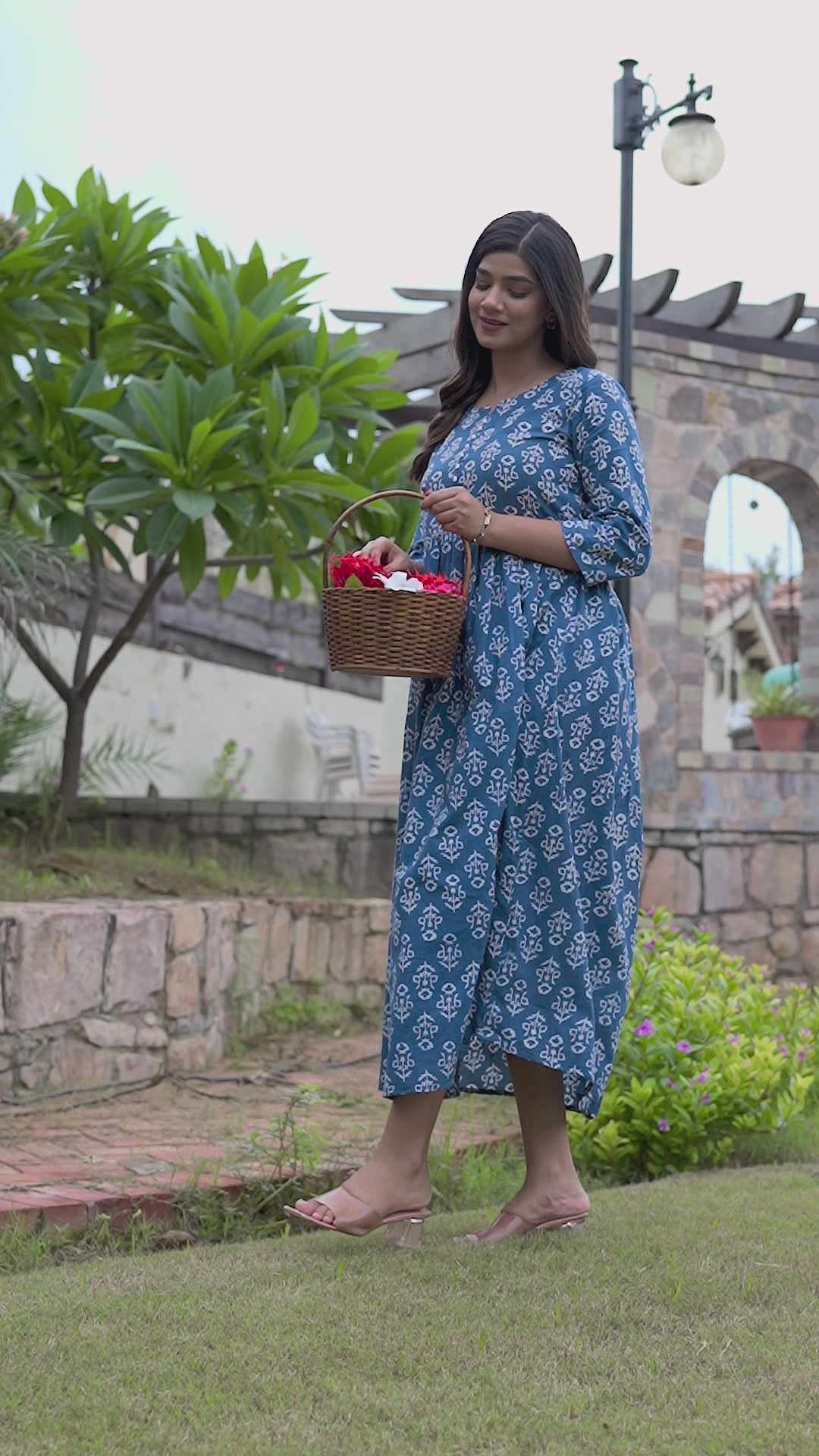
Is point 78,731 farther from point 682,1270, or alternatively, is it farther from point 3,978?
point 682,1270

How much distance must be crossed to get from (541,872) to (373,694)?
33.6 ft

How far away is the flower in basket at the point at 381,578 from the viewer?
2.49m

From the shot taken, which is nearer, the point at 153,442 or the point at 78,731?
the point at 153,442

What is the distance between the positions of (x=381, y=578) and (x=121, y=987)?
2.33m

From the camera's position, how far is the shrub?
3643 millimetres

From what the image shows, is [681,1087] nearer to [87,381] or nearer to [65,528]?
[65,528]

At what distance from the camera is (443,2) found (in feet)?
34.8

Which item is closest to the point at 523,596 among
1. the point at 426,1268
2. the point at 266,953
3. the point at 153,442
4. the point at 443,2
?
the point at 426,1268

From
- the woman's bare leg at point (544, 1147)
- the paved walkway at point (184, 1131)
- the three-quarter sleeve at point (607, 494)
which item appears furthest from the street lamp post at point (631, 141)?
the woman's bare leg at point (544, 1147)

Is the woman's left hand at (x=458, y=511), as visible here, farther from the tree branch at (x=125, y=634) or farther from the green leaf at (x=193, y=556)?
the tree branch at (x=125, y=634)

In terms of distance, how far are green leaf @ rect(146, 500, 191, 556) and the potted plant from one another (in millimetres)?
4415

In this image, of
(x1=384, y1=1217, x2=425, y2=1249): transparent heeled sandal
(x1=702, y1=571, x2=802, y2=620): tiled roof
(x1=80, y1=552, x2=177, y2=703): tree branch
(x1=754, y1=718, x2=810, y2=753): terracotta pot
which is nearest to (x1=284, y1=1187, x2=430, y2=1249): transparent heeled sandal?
(x1=384, y1=1217, x2=425, y2=1249): transparent heeled sandal

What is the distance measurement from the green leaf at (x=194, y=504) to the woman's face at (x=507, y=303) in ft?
7.50

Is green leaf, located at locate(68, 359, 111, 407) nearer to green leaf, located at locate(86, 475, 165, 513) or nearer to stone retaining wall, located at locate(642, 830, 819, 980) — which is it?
green leaf, located at locate(86, 475, 165, 513)
